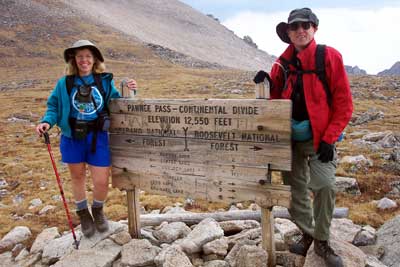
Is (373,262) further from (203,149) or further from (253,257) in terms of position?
(203,149)

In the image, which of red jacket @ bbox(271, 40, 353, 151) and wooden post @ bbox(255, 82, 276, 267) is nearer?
red jacket @ bbox(271, 40, 353, 151)

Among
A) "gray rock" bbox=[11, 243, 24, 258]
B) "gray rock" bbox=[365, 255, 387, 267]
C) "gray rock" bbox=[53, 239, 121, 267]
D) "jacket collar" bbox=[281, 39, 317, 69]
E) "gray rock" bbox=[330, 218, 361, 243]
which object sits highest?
"jacket collar" bbox=[281, 39, 317, 69]

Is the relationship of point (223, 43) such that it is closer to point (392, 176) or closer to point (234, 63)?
point (234, 63)

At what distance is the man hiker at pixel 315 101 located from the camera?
4.50 m

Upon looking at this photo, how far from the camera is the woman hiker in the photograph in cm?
575

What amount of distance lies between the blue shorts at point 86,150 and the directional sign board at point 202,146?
0.28 meters

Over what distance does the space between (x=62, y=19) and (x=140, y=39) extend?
17.8 m

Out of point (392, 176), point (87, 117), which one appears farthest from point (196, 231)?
point (392, 176)

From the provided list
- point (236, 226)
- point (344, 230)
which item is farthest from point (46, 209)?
point (344, 230)

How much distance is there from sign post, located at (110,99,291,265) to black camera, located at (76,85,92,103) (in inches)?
18.1

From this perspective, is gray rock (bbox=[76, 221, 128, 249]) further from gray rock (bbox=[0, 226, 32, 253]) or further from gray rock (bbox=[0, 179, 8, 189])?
gray rock (bbox=[0, 179, 8, 189])

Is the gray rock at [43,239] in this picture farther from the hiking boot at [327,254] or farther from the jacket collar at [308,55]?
the jacket collar at [308,55]

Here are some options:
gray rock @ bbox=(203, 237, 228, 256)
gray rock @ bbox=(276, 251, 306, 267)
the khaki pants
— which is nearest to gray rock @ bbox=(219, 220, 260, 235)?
gray rock @ bbox=(203, 237, 228, 256)

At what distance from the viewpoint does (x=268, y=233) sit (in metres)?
5.27
